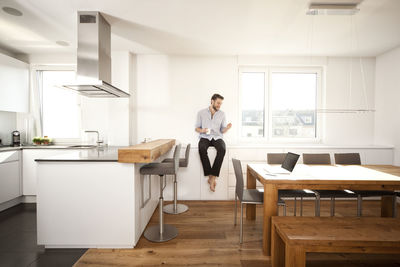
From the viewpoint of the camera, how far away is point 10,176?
3.21m

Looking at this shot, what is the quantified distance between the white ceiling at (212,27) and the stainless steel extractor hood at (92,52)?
0.42 feet

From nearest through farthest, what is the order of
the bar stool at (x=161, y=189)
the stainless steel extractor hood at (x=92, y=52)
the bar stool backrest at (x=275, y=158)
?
the bar stool at (x=161, y=189), the stainless steel extractor hood at (x=92, y=52), the bar stool backrest at (x=275, y=158)

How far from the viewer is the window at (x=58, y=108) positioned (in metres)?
3.99

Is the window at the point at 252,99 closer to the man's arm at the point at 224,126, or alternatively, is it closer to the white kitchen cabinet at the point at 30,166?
the man's arm at the point at 224,126

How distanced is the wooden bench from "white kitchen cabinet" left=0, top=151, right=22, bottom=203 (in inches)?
156

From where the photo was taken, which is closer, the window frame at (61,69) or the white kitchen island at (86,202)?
the white kitchen island at (86,202)

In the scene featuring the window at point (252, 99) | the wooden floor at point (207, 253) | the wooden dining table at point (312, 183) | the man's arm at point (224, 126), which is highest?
the window at point (252, 99)

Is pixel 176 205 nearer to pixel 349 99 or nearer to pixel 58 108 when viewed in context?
pixel 58 108

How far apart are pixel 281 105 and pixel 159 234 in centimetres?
335

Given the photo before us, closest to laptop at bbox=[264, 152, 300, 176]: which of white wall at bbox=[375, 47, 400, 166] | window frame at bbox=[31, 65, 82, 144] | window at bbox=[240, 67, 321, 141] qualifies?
window at bbox=[240, 67, 321, 141]

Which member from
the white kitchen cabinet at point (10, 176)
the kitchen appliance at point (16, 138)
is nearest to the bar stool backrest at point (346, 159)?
the white kitchen cabinet at point (10, 176)

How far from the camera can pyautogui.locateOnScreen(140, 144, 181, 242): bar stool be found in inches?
88.2

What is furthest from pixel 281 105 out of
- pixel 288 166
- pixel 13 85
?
pixel 13 85

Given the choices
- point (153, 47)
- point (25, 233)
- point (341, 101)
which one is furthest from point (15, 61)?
point (341, 101)
